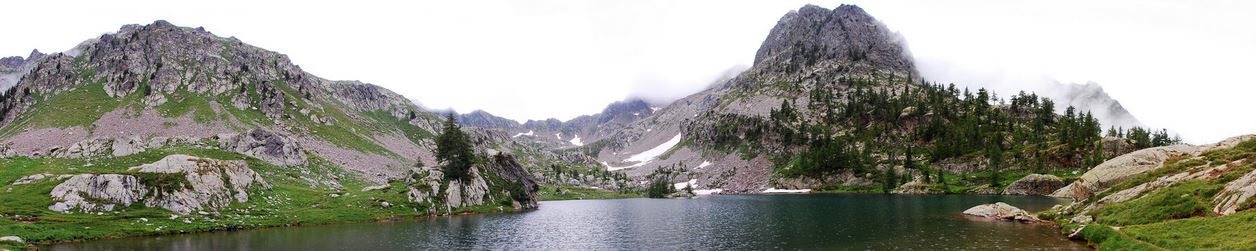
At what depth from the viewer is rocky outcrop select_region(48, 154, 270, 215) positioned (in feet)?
258

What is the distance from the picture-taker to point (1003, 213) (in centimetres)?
8469

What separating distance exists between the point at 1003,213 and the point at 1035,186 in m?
90.3

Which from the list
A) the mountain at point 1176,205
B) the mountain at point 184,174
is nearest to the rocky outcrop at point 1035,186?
the mountain at point 1176,205

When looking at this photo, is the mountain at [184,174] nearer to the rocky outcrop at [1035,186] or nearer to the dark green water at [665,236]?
the dark green water at [665,236]

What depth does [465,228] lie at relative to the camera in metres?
89.6

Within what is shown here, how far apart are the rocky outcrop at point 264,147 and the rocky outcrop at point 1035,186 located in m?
198

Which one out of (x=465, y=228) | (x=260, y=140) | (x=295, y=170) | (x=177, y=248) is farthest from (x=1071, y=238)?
(x=260, y=140)

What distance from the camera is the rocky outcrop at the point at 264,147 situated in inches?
6019

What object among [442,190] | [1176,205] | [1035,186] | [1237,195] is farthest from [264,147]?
[1035,186]

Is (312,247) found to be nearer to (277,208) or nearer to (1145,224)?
(277,208)

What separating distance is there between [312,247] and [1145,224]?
88.2 m

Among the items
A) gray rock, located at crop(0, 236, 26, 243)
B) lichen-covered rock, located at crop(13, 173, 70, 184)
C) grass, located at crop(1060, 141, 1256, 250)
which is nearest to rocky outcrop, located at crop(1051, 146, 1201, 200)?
grass, located at crop(1060, 141, 1256, 250)

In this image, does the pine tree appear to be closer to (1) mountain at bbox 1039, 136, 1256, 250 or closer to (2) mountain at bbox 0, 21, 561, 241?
(2) mountain at bbox 0, 21, 561, 241

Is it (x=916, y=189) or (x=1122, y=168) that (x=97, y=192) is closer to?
(x=1122, y=168)
